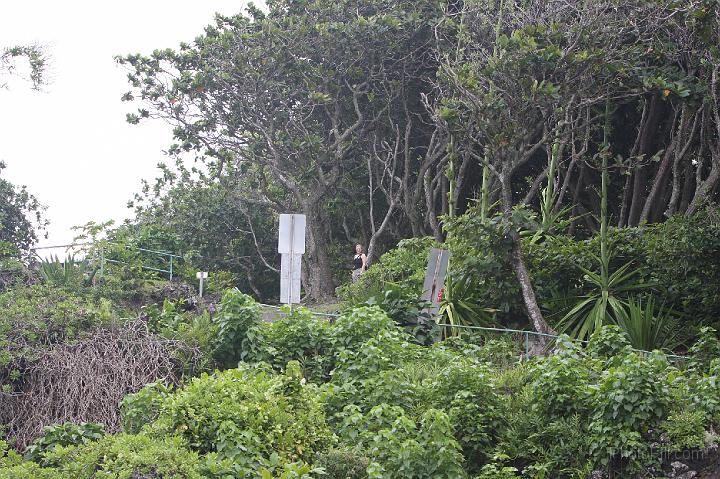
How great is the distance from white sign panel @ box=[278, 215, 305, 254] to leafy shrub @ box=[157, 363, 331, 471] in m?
4.18

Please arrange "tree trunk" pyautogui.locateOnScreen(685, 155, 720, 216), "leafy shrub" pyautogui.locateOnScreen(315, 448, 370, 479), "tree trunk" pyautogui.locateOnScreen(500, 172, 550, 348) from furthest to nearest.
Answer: "tree trunk" pyautogui.locateOnScreen(685, 155, 720, 216), "tree trunk" pyautogui.locateOnScreen(500, 172, 550, 348), "leafy shrub" pyautogui.locateOnScreen(315, 448, 370, 479)

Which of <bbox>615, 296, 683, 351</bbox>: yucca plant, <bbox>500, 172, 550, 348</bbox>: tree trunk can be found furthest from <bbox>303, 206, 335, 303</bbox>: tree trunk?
<bbox>615, 296, 683, 351</bbox>: yucca plant

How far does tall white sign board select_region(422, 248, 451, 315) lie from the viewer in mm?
14136

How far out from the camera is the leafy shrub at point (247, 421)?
8891mm

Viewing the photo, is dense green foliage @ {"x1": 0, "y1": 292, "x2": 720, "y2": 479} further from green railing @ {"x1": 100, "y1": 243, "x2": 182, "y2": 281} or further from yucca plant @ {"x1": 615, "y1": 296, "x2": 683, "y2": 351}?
green railing @ {"x1": 100, "y1": 243, "x2": 182, "y2": 281}

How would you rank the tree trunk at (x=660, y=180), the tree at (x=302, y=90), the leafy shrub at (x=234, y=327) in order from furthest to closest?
the tree at (x=302, y=90)
the tree trunk at (x=660, y=180)
the leafy shrub at (x=234, y=327)

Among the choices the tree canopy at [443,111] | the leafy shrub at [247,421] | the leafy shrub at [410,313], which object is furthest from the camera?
the tree canopy at [443,111]

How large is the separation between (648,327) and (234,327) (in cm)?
622

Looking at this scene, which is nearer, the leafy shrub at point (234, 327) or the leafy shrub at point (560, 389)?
the leafy shrub at point (560, 389)

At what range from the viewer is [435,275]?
1423 cm

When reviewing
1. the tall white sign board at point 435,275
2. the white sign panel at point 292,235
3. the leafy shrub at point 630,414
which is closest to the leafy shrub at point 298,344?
the white sign panel at point 292,235

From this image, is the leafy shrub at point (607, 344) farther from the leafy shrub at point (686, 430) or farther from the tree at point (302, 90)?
the tree at point (302, 90)

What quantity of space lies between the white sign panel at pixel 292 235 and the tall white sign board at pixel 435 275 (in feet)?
6.27

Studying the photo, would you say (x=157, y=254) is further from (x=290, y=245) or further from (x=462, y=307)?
(x=290, y=245)
